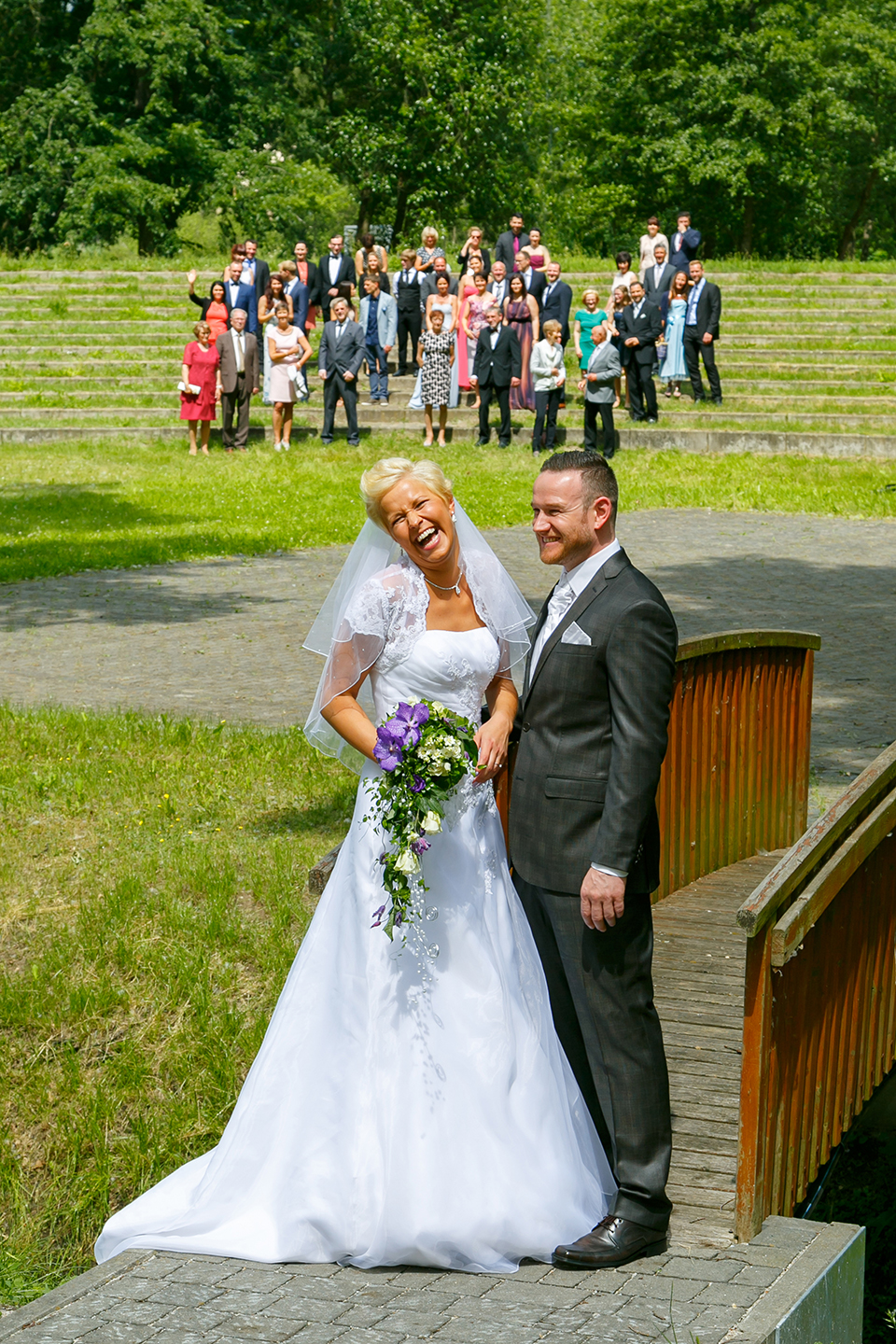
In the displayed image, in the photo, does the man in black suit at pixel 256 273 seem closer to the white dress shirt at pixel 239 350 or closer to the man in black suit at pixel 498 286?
the white dress shirt at pixel 239 350

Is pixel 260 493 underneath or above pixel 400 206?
underneath

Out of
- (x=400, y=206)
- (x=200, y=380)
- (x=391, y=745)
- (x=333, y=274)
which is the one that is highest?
(x=400, y=206)

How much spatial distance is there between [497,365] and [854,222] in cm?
4160

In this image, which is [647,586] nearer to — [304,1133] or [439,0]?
[304,1133]

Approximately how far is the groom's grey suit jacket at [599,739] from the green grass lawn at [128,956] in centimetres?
265

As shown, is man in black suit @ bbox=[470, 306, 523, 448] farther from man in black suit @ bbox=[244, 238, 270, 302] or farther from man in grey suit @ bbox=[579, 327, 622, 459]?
man in black suit @ bbox=[244, 238, 270, 302]

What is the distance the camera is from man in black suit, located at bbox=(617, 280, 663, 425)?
23.4m

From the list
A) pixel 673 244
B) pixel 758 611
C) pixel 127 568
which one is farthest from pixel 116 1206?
pixel 673 244

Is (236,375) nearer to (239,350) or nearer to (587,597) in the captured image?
(239,350)

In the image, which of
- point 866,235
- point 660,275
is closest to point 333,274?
point 660,275

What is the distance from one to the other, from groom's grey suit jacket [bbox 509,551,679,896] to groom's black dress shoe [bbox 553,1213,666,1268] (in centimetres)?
91

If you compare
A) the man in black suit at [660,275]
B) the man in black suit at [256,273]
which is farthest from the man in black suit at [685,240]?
the man in black suit at [256,273]

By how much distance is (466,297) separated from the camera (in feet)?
80.8

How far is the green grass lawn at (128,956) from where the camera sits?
5.98 meters
